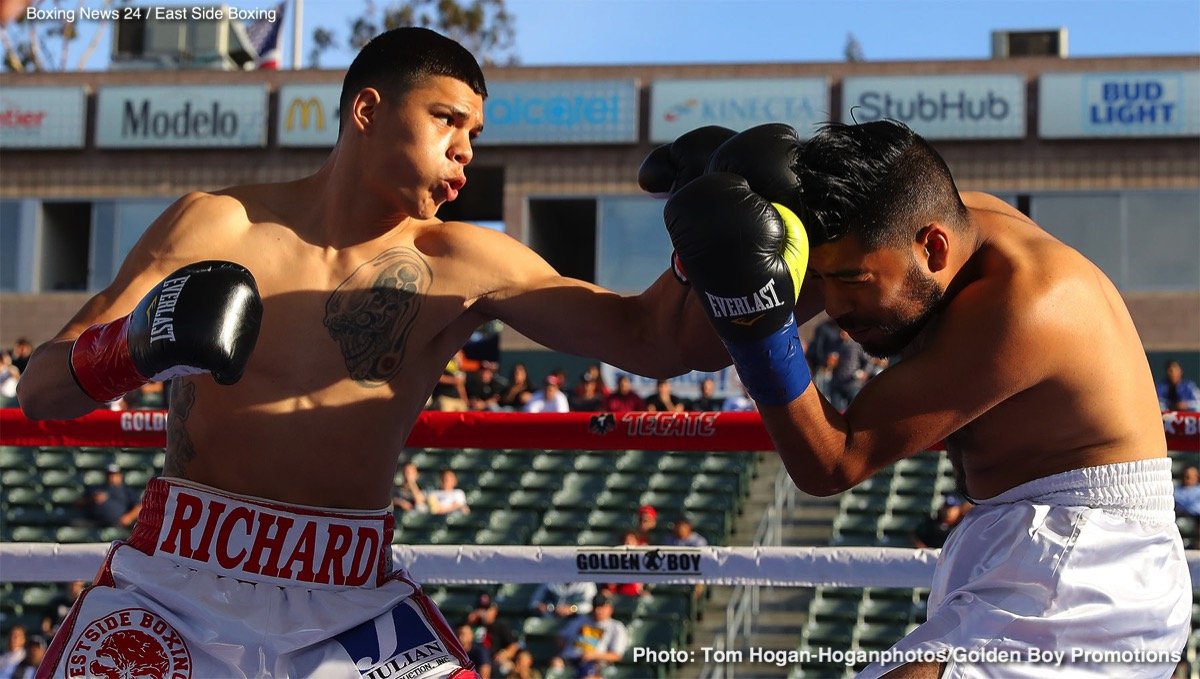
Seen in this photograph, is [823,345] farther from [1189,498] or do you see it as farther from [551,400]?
[1189,498]

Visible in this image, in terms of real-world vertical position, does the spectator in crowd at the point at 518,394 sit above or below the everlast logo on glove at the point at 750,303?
below

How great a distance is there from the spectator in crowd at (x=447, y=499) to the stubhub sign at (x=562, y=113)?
6793mm

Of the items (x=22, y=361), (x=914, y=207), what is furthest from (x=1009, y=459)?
(x=22, y=361)

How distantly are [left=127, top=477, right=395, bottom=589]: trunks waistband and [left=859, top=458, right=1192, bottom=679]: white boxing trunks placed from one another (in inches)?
37.3

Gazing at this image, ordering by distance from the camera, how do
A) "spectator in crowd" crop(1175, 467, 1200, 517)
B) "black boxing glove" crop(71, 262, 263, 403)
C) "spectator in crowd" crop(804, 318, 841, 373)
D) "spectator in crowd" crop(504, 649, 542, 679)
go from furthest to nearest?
"spectator in crowd" crop(804, 318, 841, 373)
"spectator in crowd" crop(1175, 467, 1200, 517)
"spectator in crowd" crop(504, 649, 542, 679)
"black boxing glove" crop(71, 262, 263, 403)

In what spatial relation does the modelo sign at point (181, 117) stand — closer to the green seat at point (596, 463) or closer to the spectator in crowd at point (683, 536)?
the green seat at point (596, 463)

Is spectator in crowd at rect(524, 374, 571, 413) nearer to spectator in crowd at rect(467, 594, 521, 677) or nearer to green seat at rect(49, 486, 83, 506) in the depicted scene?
spectator in crowd at rect(467, 594, 521, 677)

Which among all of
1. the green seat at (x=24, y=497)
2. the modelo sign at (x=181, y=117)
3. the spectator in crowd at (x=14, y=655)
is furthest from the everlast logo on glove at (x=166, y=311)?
the modelo sign at (x=181, y=117)

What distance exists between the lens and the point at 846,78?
14.8 meters

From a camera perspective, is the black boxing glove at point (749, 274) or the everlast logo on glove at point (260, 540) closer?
the black boxing glove at point (749, 274)

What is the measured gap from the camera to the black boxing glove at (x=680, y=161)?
8.84 ft

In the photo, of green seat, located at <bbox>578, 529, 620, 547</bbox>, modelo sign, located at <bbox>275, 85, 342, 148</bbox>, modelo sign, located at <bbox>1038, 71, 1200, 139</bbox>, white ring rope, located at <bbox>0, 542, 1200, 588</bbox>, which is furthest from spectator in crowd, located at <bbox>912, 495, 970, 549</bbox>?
modelo sign, located at <bbox>275, 85, 342, 148</bbox>

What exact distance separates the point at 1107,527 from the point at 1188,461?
9.08 meters

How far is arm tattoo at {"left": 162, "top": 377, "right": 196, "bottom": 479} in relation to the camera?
246 cm
